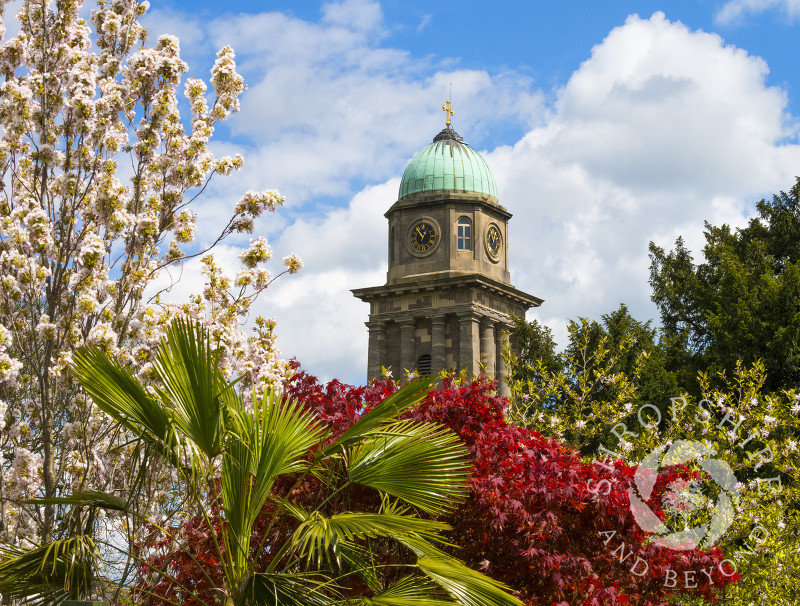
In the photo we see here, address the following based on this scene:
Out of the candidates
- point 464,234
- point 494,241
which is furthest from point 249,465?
point 494,241

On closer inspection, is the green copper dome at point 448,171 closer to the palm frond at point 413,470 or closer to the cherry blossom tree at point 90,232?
the cherry blossom tree at point 90,232

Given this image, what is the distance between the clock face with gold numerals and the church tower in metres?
0.05

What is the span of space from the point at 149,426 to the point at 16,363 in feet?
11.4

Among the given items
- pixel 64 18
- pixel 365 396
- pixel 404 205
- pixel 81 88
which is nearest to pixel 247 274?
pixel 365 396

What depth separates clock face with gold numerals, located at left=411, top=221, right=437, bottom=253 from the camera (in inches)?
1809

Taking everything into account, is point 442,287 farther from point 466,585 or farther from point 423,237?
point 466,585

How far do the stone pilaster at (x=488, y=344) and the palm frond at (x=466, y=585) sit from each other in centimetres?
3561

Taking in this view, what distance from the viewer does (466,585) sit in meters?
7.32

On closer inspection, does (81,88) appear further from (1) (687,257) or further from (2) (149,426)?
(1) (687,257)

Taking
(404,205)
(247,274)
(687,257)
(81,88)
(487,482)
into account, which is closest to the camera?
(487,482)

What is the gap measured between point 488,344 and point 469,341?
3.95ft

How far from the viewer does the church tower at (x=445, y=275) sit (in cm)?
4347

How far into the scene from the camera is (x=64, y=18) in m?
11.8

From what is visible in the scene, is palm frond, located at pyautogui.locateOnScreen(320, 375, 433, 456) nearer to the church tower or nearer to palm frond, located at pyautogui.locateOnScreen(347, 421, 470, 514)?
palm frond, located at pyautogui.locateOnScreen(347, 421, 470, 514)
